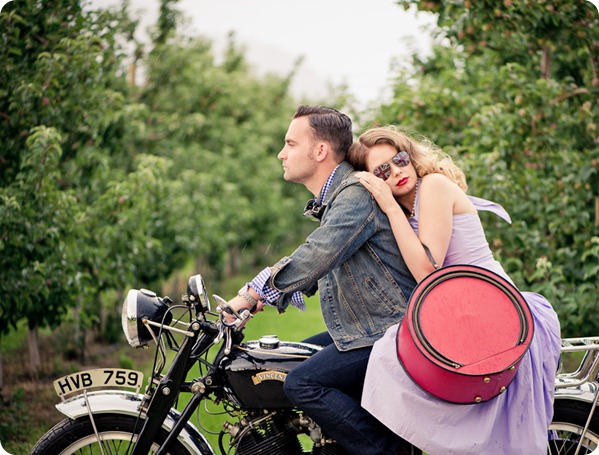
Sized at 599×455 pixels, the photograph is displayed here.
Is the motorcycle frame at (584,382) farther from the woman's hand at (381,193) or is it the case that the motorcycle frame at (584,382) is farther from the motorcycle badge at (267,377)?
the motorcycle badge at (267,377)

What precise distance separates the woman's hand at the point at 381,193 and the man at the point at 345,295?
33mm

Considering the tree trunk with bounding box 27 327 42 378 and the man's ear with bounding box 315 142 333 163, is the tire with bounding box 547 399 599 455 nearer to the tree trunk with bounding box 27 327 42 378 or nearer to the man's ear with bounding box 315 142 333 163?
the man's ear with bounding box 315 142 333 163

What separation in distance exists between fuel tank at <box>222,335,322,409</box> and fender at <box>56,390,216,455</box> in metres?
0.25

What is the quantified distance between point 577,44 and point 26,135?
181 inches

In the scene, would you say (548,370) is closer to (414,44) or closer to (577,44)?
(577,44)

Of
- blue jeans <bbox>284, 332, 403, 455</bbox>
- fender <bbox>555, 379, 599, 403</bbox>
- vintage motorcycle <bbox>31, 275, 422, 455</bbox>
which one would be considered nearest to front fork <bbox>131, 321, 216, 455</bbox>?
vintage motorcycle <bbox>31, 275, 422, 455</bbox>

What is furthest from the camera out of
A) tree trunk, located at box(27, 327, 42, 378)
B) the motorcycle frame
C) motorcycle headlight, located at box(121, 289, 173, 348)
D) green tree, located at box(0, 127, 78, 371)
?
tree trunk, located at box(27, 327, 42, 378)

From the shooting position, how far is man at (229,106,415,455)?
3.01 metres

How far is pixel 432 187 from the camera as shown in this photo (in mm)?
3104

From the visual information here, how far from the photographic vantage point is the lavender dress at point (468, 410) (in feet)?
9.40

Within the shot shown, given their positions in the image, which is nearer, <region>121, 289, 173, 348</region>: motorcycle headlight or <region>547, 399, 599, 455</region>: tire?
<region>121, 289, 173, 348</region>: motorcycle headlight

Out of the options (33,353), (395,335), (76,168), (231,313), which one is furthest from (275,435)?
(33,353)

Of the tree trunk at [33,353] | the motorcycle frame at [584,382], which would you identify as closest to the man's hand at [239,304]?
the motorcycle frame at [584,382]

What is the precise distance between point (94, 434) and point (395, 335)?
1.37 metres
